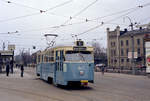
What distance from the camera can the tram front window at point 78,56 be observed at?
15.5 m

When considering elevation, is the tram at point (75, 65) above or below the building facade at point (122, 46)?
below

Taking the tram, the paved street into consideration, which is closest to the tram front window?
the tram

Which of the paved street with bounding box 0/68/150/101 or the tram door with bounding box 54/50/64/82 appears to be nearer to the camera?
the paved street with bounding box 0/68/150/101

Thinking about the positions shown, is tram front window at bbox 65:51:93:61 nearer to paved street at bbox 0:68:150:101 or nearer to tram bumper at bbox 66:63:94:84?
tram bumper at bbox 66:63:94:84

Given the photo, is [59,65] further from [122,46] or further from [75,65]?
[122,46]

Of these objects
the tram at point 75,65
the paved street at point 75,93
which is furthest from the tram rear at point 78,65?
the paved street at point 75,93

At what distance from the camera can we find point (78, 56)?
15633mm

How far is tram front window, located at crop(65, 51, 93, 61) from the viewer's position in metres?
15.5

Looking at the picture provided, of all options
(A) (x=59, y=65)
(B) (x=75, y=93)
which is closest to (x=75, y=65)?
(A) (x=59, y=65)

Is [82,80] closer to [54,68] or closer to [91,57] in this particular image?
[91,57]

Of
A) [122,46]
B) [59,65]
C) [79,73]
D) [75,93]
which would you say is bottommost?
[75,93]

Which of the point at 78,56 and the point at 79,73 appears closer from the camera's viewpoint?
the point at 79,73

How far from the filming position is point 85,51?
15.9m

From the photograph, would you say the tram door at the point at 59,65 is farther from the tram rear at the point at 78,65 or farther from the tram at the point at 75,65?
the tram rear at the point at 78,65
